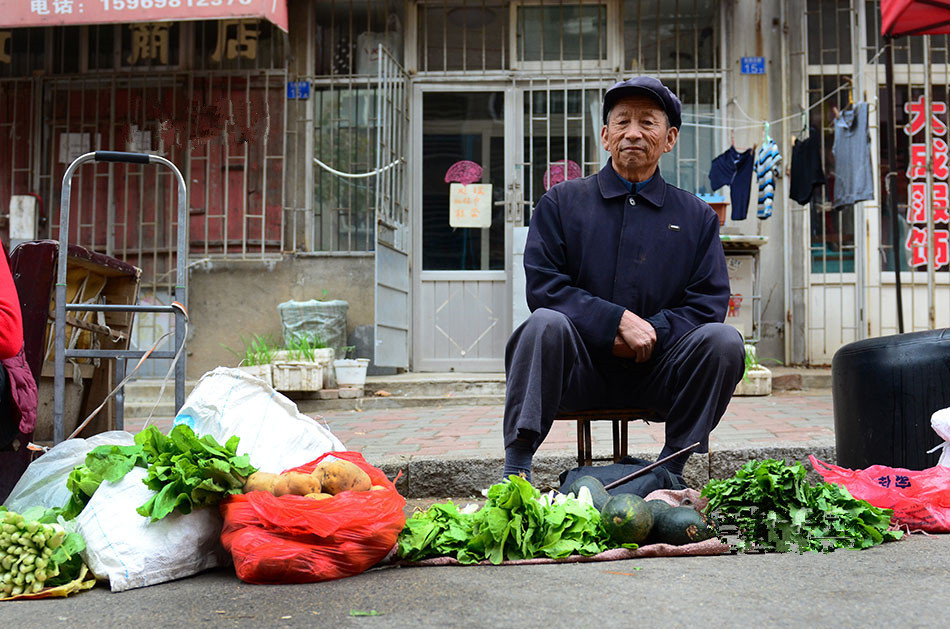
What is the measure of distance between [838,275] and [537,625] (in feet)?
23.1

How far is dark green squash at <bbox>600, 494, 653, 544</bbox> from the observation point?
2641 mm

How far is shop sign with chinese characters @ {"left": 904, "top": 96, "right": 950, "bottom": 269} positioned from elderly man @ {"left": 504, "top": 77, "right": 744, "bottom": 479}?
551 centimetres

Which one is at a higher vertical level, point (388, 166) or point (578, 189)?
point (388, 166)

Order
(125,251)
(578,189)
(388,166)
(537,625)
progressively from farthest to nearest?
(125,251)
(388,166)
(578,189)
(537,625)

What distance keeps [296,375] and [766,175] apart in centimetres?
433

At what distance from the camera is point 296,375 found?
23.1ft

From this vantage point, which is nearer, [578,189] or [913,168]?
[578,189]

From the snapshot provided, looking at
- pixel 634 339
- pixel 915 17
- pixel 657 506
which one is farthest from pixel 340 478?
pixel 915 17

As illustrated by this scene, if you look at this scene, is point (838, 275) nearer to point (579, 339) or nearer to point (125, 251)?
point (579, 339)

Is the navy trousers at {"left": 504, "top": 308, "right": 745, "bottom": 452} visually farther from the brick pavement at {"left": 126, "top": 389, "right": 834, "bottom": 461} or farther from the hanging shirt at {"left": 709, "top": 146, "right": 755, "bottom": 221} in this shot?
the hanging shirt at {"left": 709, "top": 146, "right": 755, "bottom": 221}

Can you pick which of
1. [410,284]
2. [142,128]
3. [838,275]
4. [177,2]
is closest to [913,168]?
[838,275]

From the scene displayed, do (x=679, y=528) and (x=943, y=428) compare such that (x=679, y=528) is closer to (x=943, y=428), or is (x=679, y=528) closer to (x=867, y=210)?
(x=943, y=428)

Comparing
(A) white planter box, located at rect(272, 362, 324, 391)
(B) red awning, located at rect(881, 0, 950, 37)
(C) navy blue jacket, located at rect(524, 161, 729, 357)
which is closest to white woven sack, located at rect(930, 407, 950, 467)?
(C) navy blue jacket, located at rect(524, 161, 729, 357)

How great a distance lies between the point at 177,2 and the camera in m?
7.13
